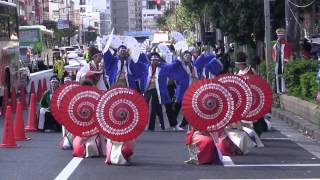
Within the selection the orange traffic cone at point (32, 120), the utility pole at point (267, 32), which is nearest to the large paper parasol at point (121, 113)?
the orange traffic cone at point (32, 120)

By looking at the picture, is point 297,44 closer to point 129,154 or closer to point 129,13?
point 129,154

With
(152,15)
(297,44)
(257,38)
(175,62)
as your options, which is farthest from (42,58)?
(152,15)

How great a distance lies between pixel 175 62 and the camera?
16.0 meters

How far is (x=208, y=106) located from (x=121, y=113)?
1.32 m

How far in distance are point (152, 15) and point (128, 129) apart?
15501 centimetres

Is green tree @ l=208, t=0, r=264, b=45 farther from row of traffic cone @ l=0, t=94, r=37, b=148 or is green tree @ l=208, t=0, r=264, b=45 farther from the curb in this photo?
row of traffic cone @ l=0, t=94, r=37, b=148

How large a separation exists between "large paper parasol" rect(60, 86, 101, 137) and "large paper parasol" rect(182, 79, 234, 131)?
159 cm

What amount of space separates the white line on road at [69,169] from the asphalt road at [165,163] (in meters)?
0.06

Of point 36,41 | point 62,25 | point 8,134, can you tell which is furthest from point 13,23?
point 62,25

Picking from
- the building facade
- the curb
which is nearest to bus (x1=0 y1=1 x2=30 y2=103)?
the curb

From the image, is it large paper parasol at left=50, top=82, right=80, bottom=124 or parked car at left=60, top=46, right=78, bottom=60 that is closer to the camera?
large paper parasol at left=50, top=82, right=80, bottom=124

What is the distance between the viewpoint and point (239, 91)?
11.2 m

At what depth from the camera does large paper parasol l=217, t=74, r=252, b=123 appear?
11.1 metres

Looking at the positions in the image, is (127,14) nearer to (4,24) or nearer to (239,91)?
(4,24)
